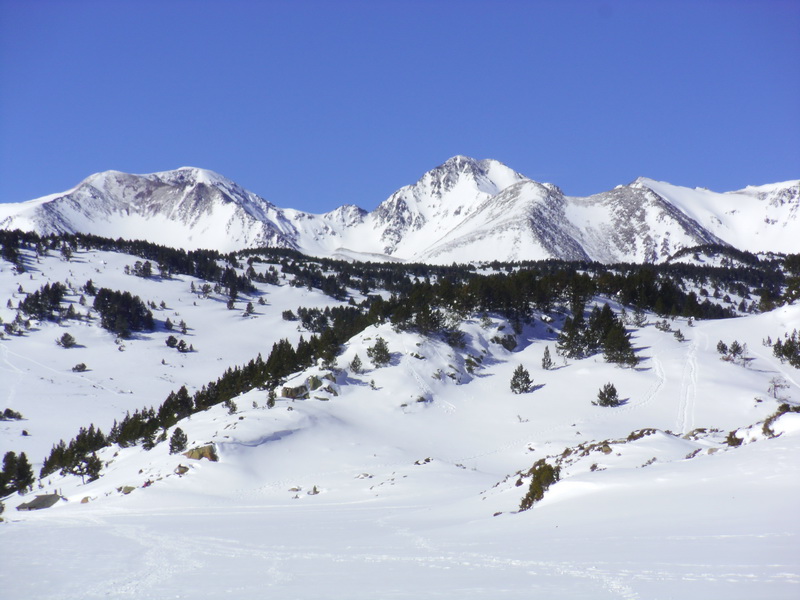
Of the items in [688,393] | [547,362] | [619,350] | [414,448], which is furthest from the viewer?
[547,362]

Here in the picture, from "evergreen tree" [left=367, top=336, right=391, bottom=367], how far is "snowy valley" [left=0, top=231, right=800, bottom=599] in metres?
0.26

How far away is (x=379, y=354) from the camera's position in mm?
58125

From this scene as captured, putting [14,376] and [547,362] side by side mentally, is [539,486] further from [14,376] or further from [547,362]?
[14,376]

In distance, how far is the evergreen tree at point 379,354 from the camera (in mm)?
58094

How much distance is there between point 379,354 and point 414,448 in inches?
653

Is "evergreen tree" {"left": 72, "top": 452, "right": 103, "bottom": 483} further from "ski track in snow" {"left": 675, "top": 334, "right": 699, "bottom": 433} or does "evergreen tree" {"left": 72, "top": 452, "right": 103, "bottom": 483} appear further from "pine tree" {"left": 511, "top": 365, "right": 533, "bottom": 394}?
"ski track in snow" {"left": 675, "top": 334, "right": 699, "bottom": 433}

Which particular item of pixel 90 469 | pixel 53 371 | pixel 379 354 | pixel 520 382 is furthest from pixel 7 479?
pixel 520 382

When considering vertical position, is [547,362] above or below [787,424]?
above

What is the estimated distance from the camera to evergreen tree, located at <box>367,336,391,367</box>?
2287 inches

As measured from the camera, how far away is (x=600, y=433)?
1684 inches

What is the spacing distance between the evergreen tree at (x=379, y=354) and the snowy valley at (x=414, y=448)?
265mm

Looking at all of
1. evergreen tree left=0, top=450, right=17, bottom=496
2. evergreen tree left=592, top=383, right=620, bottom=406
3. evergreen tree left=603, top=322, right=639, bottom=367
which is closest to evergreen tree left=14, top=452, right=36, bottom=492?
evergreen tree left=0, top=450, right=17, bottom=496

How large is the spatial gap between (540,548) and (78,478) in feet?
140

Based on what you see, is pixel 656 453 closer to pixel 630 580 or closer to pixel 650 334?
pixel 630 580
